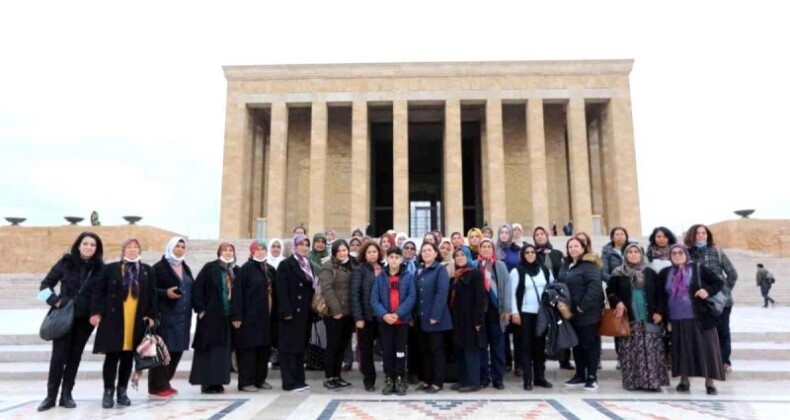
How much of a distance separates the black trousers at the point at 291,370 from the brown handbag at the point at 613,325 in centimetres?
344

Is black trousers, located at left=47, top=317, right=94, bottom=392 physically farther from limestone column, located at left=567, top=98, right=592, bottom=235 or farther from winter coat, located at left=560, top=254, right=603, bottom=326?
limestone column, located at left=567, top=98, right=592, bottom=235

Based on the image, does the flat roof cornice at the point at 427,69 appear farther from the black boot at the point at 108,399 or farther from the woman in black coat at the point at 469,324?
the black boot at the point at 108,399

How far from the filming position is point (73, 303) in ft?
16.3

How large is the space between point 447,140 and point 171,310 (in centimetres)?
1885

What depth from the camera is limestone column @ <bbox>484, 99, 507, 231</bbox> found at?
74.7ft

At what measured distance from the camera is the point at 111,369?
201 inches

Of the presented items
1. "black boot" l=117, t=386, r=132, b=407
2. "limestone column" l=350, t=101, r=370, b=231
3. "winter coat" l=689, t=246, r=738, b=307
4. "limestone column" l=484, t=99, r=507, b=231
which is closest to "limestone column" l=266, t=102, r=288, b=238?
"limestone column" l=350, t=101, r=370, b=231

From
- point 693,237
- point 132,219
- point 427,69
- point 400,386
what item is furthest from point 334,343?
point 427,69

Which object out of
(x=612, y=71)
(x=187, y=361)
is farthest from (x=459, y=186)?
(x=187, y=361)

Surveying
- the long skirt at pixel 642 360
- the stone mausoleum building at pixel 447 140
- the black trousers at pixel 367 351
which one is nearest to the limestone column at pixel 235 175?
the stone mausoleum building at pixel 447 140

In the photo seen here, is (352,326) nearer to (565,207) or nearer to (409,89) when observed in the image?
(409,89)

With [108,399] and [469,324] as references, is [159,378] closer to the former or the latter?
[108,399]

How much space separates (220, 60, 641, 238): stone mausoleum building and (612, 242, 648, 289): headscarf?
54.5 feet

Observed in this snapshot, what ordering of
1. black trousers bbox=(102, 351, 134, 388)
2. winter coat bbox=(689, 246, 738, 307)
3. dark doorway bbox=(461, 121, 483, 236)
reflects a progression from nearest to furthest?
black trousers bbox=(102, 351, 134, 388) → winter coat bbox=(689, 246, 738, 307) → dark doorway bbox=(461, 121, 483, 236)
